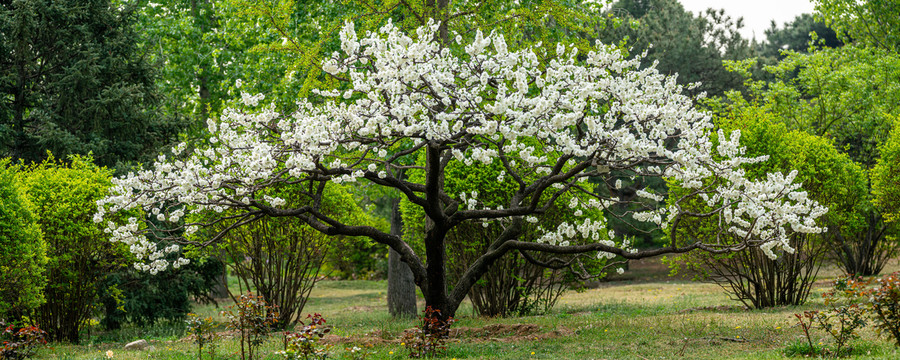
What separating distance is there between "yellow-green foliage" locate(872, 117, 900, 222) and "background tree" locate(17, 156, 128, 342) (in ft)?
42.5

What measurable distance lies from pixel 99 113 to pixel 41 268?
719 centimetres

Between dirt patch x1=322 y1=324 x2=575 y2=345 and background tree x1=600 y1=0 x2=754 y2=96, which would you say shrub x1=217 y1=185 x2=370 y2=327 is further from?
background tree x1=600 y1=0 x2=754 y2=96

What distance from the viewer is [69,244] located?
9.85m

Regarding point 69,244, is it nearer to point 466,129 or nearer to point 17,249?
point 17,249

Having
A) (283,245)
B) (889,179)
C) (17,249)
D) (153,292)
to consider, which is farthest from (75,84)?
(889,179)

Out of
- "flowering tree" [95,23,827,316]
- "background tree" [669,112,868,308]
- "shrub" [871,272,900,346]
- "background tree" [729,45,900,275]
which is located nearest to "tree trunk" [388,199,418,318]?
"background tree" [669,112,868,308]

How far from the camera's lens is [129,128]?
50.5ft

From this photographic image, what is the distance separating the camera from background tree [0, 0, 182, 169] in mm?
14562

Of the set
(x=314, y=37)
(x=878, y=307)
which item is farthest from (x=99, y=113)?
(x=878, y=307)

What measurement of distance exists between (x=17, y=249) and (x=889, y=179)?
547 inches

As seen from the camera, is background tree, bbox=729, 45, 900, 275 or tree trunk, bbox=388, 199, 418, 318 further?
background tree, bbox=729, 45, 900, 275

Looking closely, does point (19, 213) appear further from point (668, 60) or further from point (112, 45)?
point (668, 60)

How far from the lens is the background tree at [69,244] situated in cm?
962

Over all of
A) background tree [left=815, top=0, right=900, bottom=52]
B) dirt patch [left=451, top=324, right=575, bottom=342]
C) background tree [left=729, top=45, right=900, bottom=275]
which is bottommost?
dirt patch [left=451, top=324, right=575, bottom=342]
